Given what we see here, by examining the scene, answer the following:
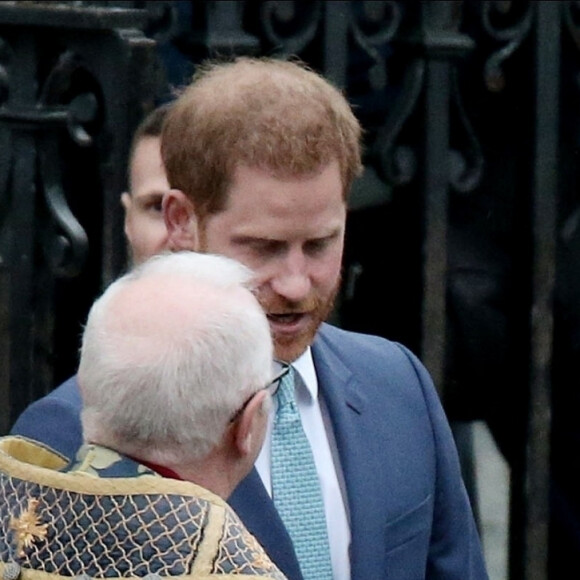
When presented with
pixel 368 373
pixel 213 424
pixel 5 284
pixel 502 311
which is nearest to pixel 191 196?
pixel 368 373

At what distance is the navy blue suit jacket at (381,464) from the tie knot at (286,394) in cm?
8

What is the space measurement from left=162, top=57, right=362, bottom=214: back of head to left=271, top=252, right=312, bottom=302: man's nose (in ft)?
0.41

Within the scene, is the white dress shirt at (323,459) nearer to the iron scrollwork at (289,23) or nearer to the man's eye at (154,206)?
the man's eye at (154,206)

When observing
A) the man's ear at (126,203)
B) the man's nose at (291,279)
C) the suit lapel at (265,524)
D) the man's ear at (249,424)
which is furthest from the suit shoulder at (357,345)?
the man's ear at (249,424)

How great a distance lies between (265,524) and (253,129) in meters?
0.57

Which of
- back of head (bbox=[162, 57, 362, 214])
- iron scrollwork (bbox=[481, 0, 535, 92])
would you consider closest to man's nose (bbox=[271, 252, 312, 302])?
back of head (bbox=[162, 57, 362, 214])

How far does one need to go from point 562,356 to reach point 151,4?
3.90 ft

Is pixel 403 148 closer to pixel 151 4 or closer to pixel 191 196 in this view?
pixel 151 4

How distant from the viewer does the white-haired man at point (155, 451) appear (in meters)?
2.25

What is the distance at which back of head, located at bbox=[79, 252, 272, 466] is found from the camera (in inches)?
90.2

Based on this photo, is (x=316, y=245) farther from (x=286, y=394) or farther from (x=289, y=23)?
(x=289, y=23)

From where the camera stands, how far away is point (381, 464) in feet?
9.86

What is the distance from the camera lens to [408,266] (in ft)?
13.5

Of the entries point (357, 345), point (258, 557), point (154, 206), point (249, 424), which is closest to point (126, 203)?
point (154, 206)
